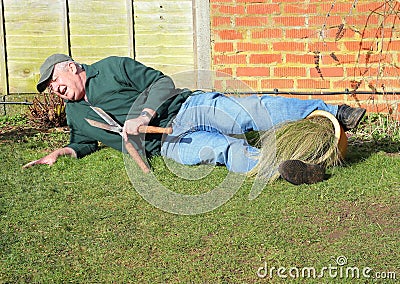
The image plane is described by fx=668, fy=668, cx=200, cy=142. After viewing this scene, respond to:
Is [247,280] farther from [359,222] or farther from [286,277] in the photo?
[359,222]

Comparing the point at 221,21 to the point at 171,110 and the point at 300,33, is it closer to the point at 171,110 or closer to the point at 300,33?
the point at 300,33

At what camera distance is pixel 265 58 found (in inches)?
289

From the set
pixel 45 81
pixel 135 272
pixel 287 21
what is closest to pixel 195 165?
pixel 45 81

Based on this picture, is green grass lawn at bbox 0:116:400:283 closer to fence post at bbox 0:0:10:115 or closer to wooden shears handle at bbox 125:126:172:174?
wooden shears handle at bbox 125:126:172:174

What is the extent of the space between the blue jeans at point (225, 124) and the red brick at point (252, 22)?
193 cm

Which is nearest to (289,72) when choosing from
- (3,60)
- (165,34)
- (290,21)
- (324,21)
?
(290,21)

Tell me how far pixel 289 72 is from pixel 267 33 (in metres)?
0.49

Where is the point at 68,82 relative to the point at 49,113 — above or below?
above

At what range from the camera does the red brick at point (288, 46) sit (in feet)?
23.7

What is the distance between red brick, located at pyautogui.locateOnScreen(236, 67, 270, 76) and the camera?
7379 mm

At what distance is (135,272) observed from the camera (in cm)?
366

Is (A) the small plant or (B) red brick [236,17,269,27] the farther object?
(A) the small plant

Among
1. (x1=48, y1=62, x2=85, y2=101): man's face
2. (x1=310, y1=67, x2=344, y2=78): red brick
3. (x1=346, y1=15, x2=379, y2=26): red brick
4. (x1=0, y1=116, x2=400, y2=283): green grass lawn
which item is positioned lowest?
(x1=0, y1=116, x2=400, y2=283): green grass lawn

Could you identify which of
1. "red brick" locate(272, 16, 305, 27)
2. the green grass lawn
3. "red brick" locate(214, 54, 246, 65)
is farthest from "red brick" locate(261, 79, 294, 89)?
the green grass lawn
